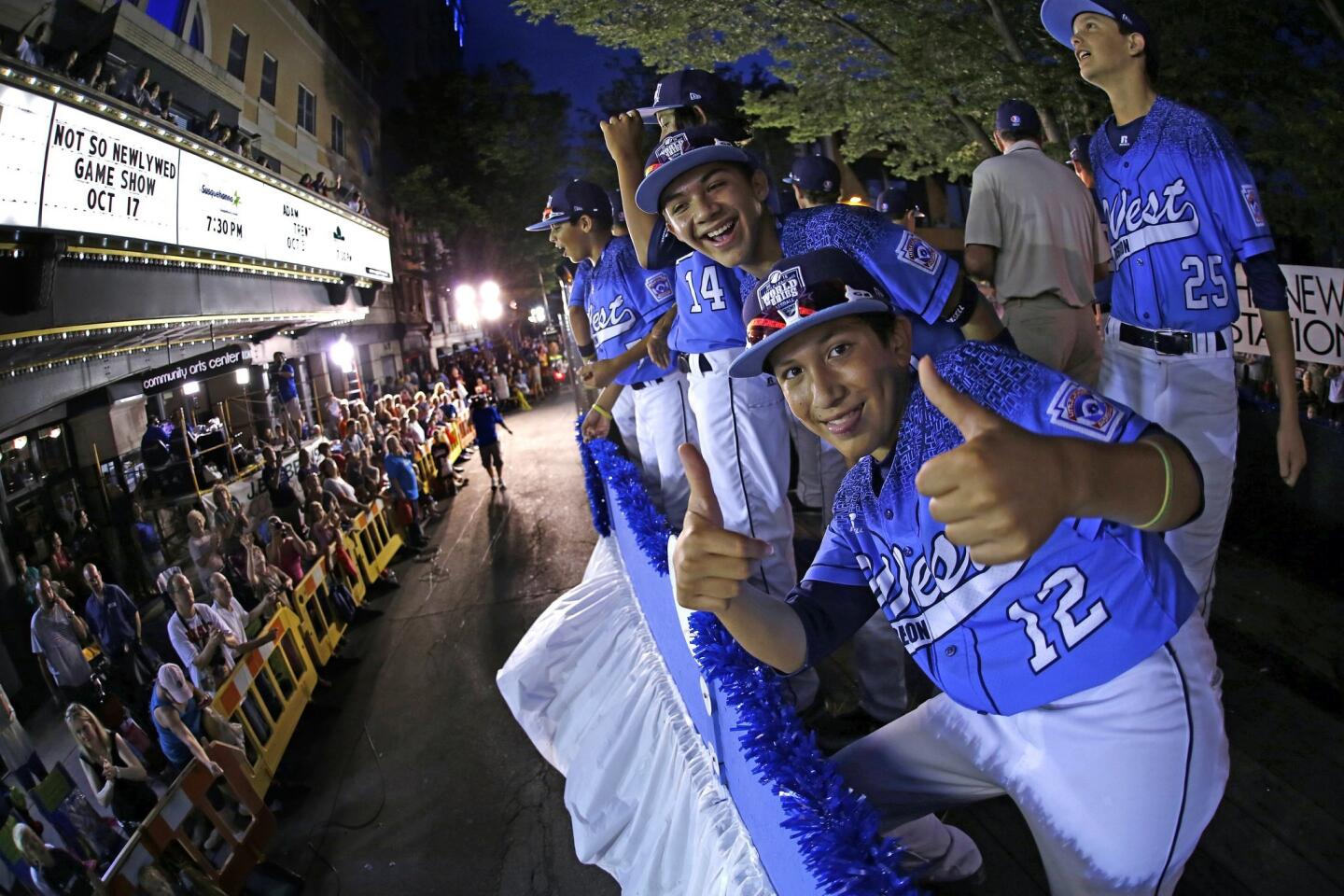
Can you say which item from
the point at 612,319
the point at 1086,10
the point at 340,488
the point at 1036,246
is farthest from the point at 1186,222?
the point at 340,488

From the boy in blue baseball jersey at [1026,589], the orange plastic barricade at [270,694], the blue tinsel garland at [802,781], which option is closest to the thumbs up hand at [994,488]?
the boy in blue baseball jersey at [1026,589]

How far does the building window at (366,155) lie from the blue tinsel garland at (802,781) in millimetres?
21621

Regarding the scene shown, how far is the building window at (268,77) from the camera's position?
11.7 metres

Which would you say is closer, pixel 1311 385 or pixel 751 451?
pixel 751 451

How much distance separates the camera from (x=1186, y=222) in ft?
8.52

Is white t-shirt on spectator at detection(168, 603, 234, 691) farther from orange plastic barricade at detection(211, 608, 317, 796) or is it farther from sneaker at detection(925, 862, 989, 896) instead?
sneaker at detection(925, 862, 989, 896)

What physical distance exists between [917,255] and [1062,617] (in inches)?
56.1

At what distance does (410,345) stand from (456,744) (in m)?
23.4

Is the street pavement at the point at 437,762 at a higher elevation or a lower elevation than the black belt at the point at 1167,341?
lower

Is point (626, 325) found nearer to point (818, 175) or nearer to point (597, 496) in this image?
point (818, 175)

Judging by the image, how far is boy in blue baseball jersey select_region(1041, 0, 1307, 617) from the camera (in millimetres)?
2529

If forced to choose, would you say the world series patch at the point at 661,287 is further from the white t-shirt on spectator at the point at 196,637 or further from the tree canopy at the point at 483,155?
the tree canopy at the point at 483,155

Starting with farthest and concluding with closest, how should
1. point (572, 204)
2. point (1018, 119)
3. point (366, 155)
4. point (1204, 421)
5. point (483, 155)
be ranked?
point (483, 155), point (366, 155), point (572, 204), point (1018, 119), point (1204, 421)

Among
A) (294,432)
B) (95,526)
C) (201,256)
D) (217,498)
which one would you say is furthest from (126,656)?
(201,256)
